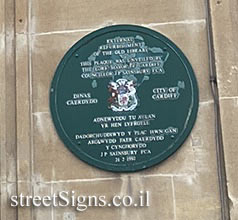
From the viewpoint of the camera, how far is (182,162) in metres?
6.81

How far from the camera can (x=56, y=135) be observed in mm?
7086

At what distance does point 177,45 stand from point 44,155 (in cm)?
175

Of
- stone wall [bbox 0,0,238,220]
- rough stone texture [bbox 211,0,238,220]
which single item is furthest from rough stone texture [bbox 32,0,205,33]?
rough stone texture [bbox 211,0,238,220]

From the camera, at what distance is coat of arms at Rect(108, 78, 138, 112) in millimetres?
7027

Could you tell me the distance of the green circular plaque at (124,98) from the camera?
688cm

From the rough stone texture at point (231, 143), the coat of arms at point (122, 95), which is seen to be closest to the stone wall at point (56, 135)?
the rough stone texture at point (231, 143)

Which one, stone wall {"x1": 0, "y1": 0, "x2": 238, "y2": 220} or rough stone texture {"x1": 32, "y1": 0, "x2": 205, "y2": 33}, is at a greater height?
rough stone texture {"x1": 32, "y1": 0, "x2": 205, "y2": 33}

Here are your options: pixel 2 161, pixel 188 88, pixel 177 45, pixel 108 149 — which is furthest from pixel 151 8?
pixel 2 161

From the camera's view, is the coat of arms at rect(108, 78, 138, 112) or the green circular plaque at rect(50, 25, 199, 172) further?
the coat of arms at rect(108, 78, 138, 112)

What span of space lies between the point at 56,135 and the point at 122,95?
785 mm

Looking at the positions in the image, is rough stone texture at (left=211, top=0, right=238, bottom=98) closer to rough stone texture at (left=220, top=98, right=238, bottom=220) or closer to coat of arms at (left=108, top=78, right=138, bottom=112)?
rough stone texture at (left=220, top=98, right=238, bottom=220)

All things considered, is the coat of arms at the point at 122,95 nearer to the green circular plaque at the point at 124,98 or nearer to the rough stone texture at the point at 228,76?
the green circular plaque at the point at 124,98

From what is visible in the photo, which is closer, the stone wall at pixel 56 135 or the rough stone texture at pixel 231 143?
the rough stone texture at pixel 231 143

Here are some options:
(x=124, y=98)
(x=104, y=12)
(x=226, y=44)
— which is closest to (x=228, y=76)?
(x=226, y=44)
